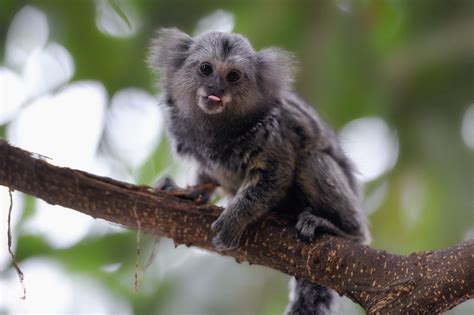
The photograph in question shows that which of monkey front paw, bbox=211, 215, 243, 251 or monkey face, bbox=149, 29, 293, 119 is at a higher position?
monkey face, bbox=149, 29, 293, 119

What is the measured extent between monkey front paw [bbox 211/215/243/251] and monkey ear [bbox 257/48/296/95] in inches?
38.1

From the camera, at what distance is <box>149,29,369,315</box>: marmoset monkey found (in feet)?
13.8

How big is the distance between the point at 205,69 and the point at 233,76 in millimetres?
169

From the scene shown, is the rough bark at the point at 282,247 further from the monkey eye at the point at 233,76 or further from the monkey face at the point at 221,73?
the monkey eye at the point at 233,76

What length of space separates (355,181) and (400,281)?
155 centimetres

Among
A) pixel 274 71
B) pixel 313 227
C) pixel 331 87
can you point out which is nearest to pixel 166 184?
pixel 274 71

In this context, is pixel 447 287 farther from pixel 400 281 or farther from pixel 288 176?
pixel 288 176

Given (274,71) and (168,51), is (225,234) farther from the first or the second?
(168,51)

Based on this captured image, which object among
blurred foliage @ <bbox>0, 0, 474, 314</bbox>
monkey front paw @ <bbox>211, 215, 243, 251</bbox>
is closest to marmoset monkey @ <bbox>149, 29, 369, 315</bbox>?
monkey front paw @ <bbox>211, 215, 243, 251</bbox>

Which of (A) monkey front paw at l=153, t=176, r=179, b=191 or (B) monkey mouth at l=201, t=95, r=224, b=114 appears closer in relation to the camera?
(B) monkey mouth at l=201, t=95, r=224, b=114

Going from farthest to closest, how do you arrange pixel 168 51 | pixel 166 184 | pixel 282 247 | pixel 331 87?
1. pixel 331 87
2. pixel 168 51
3. pixel 166 184
4. pixel 282 247

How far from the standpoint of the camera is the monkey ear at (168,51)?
4.68m

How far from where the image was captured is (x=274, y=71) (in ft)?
14.9

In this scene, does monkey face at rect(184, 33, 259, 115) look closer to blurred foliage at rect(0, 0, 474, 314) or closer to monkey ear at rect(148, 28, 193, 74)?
monkey ear at rect(148, 28, 193, 74)
